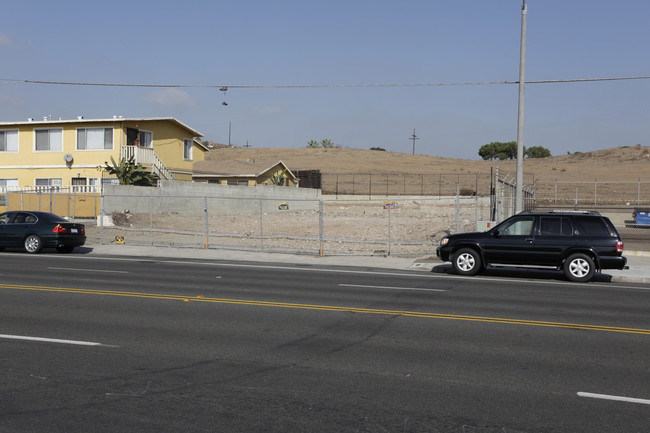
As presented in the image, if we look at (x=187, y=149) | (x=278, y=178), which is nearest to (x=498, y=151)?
(x=278, y=178)

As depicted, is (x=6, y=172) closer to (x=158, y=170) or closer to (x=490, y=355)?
(x=158, y=170)

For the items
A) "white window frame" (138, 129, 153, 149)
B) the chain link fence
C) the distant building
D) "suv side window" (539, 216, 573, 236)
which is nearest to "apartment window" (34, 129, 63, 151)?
"white window frame" (138, 129, 153, 149)

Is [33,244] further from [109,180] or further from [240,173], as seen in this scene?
[240,173]

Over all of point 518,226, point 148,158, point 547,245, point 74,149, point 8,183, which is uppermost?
point 74,149

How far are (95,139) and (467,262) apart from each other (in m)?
29.7

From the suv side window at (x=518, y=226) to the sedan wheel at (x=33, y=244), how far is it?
15979 millimetres

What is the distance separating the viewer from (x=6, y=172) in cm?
4247

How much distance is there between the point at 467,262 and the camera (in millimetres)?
18062

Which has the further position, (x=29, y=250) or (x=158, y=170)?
(x=158, y=170)

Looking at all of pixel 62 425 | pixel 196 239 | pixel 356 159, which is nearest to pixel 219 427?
pixel 62 425

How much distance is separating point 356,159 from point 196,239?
9085cm

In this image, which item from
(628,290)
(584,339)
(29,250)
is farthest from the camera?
(29,250)

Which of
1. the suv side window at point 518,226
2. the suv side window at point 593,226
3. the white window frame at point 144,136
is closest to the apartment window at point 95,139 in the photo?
the white window frame at point 144,136

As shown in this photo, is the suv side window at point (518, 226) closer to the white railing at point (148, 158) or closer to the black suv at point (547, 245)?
the black suv at point (547, 245)
